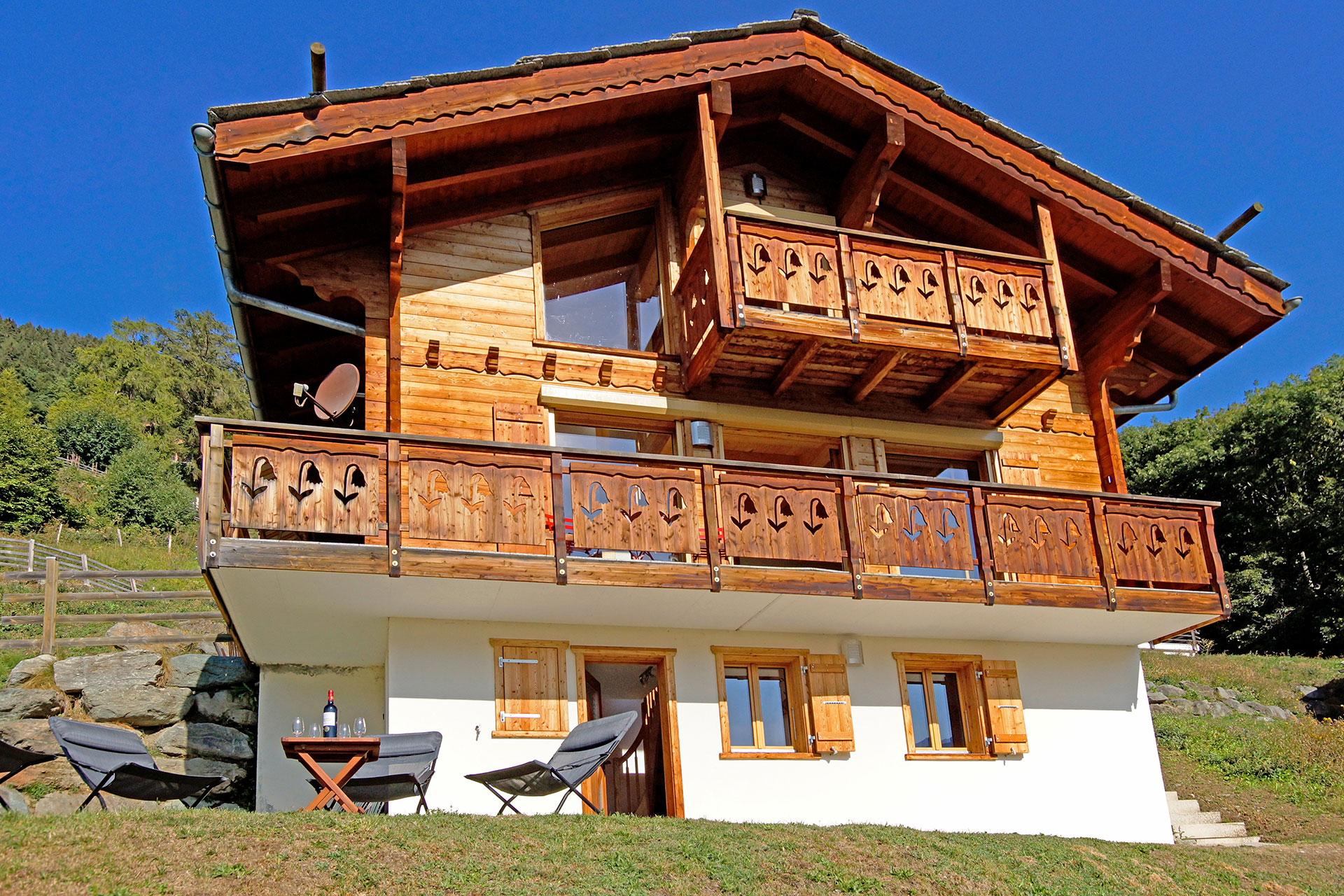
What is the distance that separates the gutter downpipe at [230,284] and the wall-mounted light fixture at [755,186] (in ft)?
16.1

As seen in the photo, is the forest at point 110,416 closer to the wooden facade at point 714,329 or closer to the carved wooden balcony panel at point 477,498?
the wooden facade at point 714,329

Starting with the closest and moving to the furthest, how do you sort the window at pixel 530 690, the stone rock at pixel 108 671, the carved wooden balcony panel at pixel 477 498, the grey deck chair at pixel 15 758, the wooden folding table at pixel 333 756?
1. the grey deck chair at pixel 15 758
2. the wooden folding table at pixel 333 756
3. the carved wooden balcony panel at pixel 477 498
4. the window at pixel 530 690
5. the stone rock at pixel 108 671

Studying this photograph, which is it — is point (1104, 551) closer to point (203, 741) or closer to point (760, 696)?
point (760, 696)

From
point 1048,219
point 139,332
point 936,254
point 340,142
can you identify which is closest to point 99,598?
point 340,142

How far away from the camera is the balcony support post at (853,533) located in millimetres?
11469

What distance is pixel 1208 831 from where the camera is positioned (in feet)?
43.7

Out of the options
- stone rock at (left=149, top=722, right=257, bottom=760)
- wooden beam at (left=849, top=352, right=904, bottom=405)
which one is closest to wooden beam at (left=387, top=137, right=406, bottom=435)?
stone rock at (left=149, top=722, right=257, bottom=760)

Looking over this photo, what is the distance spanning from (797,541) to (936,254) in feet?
12.4

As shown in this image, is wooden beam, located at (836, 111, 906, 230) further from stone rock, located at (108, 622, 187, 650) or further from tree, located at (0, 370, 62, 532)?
tree, located at (0, 370, 62, 532)

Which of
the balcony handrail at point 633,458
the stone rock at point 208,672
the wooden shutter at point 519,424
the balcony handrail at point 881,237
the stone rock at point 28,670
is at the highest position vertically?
the balcony handrail at point 881,237

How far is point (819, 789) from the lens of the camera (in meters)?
11.8

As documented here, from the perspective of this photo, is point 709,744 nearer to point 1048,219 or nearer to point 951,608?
point 951,608

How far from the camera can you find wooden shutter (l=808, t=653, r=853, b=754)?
39.2ft

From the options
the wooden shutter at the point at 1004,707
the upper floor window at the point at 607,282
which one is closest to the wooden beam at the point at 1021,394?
the wooden shutter at the point at 1004,707
